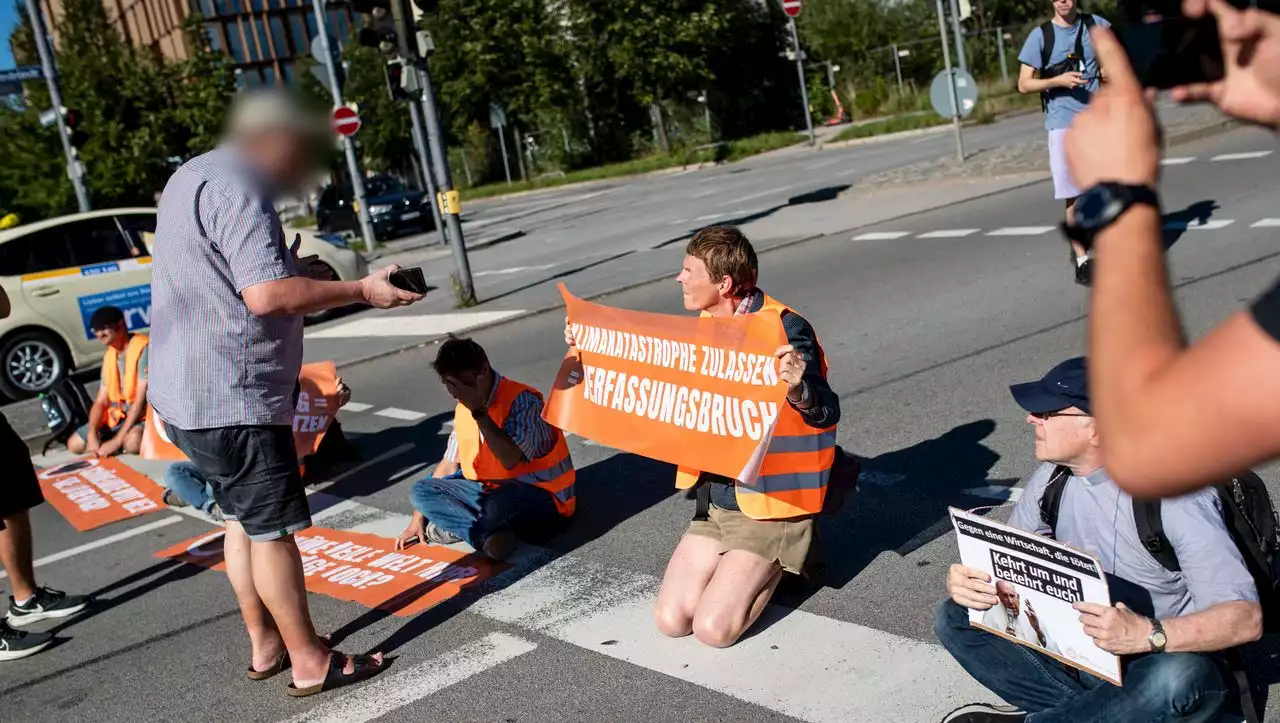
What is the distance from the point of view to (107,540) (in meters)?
7.28

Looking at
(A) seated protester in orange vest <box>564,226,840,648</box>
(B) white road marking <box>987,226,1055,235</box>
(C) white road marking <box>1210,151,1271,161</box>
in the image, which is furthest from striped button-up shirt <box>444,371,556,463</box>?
(C) white road marking <box>1210,151,1271,161</box>

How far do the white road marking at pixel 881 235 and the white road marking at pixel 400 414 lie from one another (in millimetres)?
5927

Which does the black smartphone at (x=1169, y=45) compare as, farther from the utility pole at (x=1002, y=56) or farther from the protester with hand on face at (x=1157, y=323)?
the utility pole at (x=1002, y=56)

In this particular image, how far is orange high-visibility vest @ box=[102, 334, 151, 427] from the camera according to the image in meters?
8.80

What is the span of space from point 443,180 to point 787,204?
22.7ft

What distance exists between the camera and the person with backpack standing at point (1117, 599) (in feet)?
9.82

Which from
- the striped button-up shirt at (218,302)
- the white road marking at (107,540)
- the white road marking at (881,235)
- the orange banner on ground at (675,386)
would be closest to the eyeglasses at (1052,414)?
the orange banner on ground at (675,386)

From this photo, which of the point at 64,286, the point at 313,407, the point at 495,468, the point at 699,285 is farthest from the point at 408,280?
the point at 64,286

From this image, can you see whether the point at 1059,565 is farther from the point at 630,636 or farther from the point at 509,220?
the point at 509,220

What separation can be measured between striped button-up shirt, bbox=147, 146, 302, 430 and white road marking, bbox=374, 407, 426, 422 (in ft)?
16.1

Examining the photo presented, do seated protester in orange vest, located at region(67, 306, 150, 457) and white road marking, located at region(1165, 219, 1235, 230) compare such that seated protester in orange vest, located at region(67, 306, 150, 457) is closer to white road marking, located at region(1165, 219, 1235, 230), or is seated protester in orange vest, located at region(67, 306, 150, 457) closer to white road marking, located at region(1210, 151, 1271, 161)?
white road marking, located at region(1165, 219, 1235, 230)

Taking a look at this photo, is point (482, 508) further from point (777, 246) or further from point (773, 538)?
point (777, 246)

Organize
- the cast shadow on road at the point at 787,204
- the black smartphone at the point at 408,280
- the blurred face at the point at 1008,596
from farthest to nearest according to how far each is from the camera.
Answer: the cast shadow on road at the point at 787,204
the black smartphone at the point at 408,280
the blurred face at the point at 1008,596

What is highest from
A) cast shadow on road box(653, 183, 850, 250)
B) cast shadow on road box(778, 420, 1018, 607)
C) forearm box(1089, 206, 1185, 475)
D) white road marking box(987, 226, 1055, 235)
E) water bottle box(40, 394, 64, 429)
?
forearm box(1089, 206, 1185, 475)
